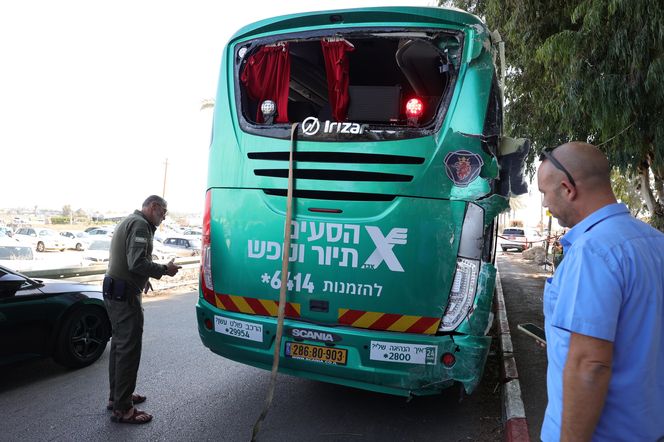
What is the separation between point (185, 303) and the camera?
402 inches

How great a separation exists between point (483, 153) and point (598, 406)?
81.2 inches

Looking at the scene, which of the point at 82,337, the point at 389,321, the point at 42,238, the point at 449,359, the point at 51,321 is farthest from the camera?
the point at 42,238

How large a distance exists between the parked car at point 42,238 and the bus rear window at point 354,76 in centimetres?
3236

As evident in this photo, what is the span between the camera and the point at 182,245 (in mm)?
26516

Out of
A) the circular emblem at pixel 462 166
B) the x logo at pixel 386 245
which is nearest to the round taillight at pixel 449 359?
the x logo at pixel 386 245

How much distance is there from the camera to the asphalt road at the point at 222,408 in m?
3.73

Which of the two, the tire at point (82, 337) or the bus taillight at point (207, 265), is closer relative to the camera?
the bus taillight at point (207, 265)

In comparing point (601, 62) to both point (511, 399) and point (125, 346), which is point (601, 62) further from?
point (125, 346)

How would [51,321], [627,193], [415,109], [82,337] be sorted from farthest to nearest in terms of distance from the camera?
[627,193], [82,337], [51,321], [415,109]

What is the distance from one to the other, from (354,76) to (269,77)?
1.14 meters

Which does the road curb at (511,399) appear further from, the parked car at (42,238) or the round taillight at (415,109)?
the parked car at (42,238)

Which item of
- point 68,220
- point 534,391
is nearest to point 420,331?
point 534,391

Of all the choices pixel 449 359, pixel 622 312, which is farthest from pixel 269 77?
pixel 622 312

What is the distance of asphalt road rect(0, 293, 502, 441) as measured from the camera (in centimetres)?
373
